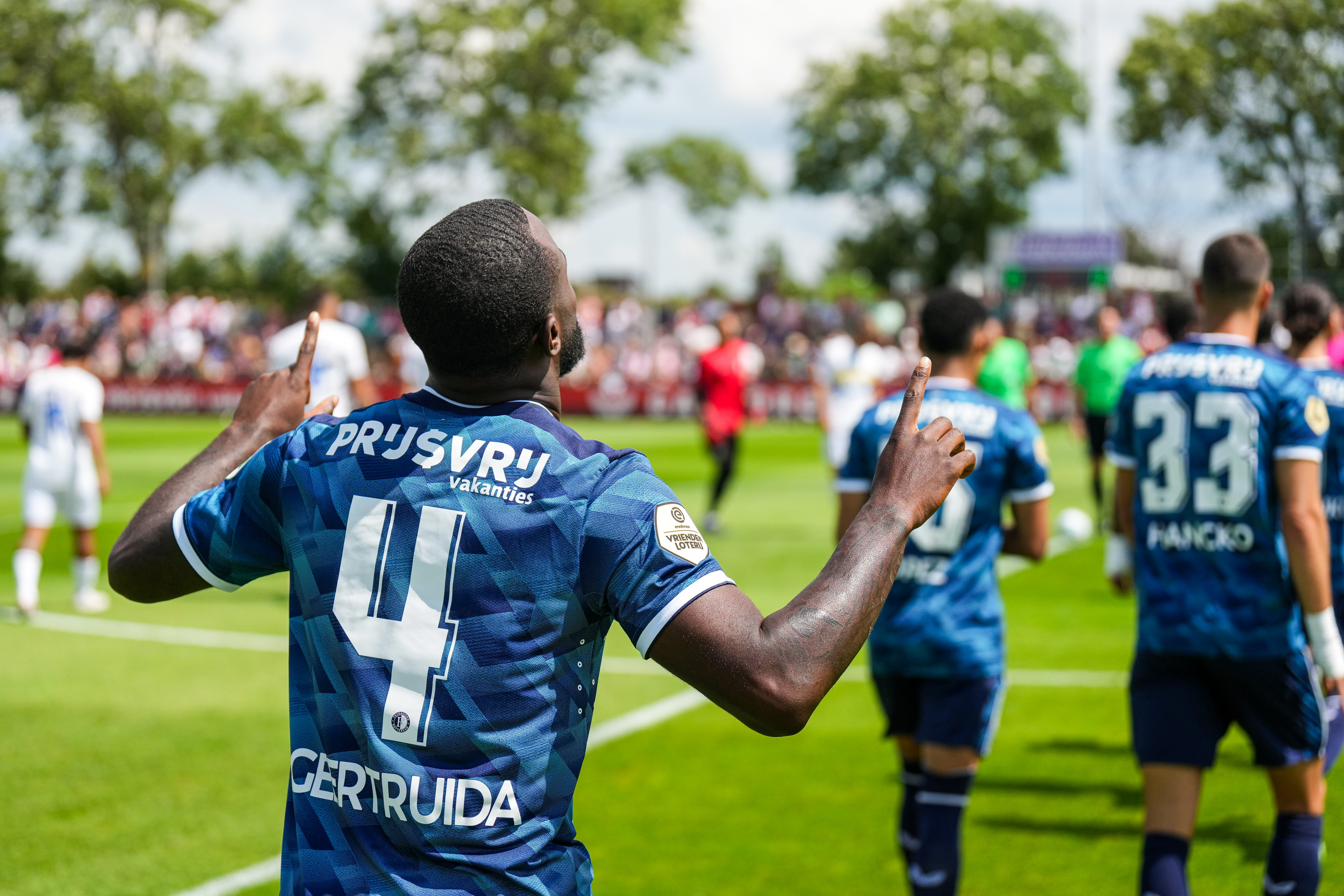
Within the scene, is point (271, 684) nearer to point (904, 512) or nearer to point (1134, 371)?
point (1134, 371)

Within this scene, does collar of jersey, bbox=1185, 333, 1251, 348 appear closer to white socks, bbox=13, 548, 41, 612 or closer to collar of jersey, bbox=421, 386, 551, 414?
collar of jersey, bbox=421, 386, 551, 414

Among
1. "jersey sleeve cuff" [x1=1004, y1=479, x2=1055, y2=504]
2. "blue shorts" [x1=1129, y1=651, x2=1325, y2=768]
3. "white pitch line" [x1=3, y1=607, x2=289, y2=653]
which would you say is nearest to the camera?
"blue shorts" [x1=1129, y1=651, x2=1325, y2=768]

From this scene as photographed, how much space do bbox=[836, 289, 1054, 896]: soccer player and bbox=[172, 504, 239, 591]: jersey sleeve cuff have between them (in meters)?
2.47

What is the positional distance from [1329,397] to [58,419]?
9094mm

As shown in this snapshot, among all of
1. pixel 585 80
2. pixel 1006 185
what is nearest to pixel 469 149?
pixel 585 80

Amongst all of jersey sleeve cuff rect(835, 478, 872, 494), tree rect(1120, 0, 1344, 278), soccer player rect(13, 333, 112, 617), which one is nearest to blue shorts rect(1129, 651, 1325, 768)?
jersey sleeve cuff rect(835, 478, 872, 494)

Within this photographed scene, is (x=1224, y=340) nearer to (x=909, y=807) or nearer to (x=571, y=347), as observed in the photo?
(x=909, y=807)

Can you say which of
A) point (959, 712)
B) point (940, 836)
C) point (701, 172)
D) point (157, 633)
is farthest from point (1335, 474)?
point (701, 172)

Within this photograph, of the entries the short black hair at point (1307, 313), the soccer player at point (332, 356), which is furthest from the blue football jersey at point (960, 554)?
the soccer player at point (332, 356)

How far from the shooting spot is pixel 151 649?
29.5ft

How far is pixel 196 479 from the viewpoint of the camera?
2406 millimetres

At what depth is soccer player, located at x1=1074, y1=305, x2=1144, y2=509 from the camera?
44.4 feet

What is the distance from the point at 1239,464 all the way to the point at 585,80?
159 feet

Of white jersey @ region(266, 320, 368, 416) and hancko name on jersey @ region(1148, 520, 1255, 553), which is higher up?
white jersey @ region(266, 320, 368, 416)
